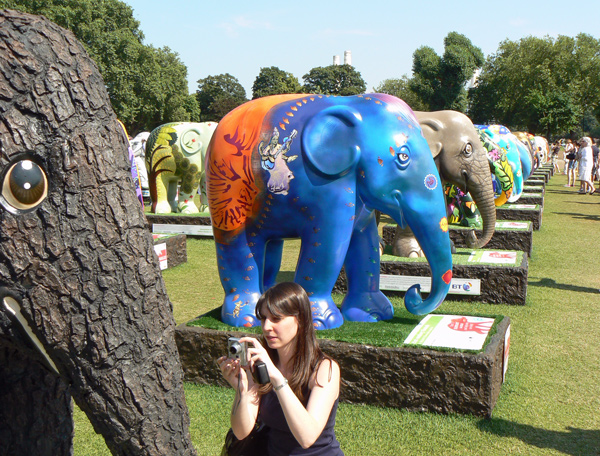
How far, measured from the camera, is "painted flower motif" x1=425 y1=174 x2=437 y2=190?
146 inches

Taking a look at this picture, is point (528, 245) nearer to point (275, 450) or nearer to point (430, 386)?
point (430, 386)

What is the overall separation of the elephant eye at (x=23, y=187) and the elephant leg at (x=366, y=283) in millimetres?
3232

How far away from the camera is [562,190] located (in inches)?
784

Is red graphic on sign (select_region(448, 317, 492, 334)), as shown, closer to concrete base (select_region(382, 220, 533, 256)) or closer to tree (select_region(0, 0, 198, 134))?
concrete base (select_region(382, 220, 533, 256))

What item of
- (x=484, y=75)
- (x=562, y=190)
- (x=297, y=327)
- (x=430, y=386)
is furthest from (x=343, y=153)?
(x=484, y=75)

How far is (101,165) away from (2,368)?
599 mm

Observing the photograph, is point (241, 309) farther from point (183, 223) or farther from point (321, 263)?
point (183, 223)

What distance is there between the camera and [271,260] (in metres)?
4.29

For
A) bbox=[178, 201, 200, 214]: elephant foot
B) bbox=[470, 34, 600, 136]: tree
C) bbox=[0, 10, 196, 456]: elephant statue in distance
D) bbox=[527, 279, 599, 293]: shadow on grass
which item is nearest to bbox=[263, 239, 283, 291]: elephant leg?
bbox=[0, 10, 196, 456]: elephant statue in distance

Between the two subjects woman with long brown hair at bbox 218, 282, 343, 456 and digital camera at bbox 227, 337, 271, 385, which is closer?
digital camera at bbox 227, 337, 271, 385

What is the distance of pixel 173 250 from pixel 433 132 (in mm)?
3764

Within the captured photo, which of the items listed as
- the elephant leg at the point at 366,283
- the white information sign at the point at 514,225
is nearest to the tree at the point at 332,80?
the white information sign at the point at 514,225

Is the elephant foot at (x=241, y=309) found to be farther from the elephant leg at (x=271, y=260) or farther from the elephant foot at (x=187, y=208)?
the elephant foot at (x=187, y=208)

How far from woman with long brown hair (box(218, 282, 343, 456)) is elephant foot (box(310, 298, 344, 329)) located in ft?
6.23
